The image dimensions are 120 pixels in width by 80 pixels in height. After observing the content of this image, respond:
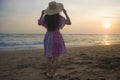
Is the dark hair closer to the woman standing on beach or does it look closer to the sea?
the woman standing on beach

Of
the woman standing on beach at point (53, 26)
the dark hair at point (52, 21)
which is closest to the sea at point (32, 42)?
the woman standing on beach at point (53, 26)

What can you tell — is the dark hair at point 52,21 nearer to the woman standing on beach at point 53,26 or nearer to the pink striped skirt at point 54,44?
the woman standing on beach at point 53,26

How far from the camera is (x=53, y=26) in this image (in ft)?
16.8

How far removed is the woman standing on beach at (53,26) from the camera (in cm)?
508

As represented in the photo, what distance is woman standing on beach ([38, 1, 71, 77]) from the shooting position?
5078 millimetres

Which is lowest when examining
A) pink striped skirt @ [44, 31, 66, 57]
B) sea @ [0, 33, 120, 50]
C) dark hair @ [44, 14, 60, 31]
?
sea @ [0, 33, 120, 50]

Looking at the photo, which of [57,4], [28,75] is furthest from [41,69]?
[57,4]

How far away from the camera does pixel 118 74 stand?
Result: 542cm

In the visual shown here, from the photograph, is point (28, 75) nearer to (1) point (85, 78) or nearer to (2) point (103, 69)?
(1) point (85, 78)

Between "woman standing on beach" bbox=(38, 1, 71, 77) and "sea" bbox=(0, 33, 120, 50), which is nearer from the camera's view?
"woman standing on beach" bbox=(38, 1, 71, 77)

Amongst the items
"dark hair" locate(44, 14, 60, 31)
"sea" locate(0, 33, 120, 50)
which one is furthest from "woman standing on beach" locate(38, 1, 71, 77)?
"sea" locate(0, 33, 120, 50)

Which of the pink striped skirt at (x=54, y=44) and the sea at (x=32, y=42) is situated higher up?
the pink striped skirt at (x=54, y=44)

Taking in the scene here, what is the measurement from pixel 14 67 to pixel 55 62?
2025 mm

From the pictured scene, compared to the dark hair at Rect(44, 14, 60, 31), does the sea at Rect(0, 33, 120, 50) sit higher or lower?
lower
